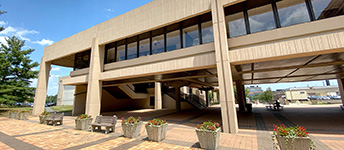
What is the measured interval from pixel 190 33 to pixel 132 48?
5752 mm

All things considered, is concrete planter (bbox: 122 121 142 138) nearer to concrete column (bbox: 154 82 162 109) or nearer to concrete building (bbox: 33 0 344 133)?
concrete building (bbox: 33 0 344 133)

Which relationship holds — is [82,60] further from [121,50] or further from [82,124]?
[82,124]

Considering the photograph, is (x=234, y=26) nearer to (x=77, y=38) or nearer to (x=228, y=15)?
(x=228, y=15)

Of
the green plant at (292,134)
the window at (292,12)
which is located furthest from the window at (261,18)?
the green plant at (292,134)

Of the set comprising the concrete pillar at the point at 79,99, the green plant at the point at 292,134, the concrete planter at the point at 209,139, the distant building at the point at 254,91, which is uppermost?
the distant building at the point at 254,91

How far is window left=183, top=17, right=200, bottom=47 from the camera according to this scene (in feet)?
33.3

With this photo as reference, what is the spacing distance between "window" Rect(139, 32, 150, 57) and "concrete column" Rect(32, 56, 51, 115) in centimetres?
1529

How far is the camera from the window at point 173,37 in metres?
10.9

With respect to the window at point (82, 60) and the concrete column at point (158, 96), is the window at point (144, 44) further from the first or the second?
the concrete column at point (158, 96)

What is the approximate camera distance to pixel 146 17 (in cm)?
1159

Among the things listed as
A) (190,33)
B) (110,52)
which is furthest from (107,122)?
(110,52)

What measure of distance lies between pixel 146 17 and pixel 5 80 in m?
23.2

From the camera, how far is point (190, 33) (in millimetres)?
10539

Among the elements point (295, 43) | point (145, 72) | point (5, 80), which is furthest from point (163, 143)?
point (5, 80)
